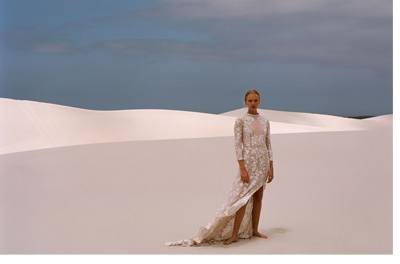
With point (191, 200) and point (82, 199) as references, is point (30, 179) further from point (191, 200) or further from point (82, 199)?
point (191, 200)

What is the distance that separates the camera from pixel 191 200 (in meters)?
7.94

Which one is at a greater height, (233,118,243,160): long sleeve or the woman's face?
the woman's face

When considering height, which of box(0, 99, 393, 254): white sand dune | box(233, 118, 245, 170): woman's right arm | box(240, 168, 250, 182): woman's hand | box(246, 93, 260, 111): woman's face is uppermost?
box(246, 93, 260, 111): woman's face

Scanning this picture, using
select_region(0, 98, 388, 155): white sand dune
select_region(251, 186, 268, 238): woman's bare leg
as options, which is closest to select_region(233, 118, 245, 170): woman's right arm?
select_region(251, 186, 268, 238): woman's bare leg

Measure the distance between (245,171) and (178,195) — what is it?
96.8 inches

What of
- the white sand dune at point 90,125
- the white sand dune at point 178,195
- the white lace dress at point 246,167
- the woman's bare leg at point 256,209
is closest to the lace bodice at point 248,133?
the white lace dress at point 246,167

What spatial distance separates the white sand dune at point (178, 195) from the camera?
617 cm

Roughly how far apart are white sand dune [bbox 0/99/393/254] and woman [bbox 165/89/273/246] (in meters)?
0.14

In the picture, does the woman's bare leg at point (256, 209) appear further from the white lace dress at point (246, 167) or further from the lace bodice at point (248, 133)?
the lace bodice at point (248, 133)

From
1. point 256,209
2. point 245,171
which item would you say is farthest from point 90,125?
point 245,171

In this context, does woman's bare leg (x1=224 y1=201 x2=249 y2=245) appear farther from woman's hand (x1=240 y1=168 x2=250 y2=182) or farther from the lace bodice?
the lace bodice

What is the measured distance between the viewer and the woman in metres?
5.89

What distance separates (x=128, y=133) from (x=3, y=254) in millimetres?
12177
